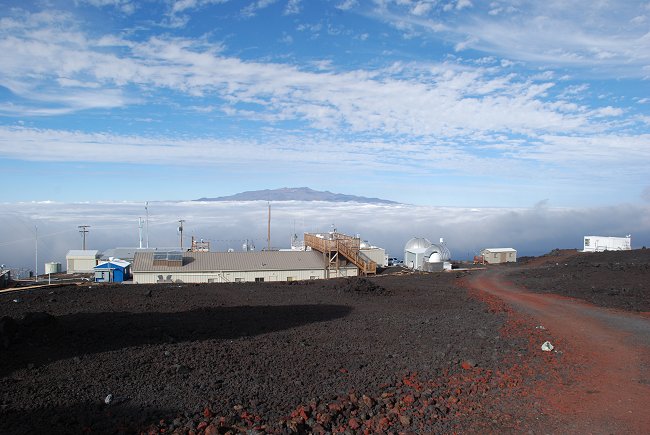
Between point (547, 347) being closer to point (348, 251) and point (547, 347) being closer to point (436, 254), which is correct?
point (348, 251)

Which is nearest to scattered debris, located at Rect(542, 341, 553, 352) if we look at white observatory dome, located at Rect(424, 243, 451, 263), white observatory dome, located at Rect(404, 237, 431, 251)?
white observatory dome, located at Rect(424, 243, 451, 263)

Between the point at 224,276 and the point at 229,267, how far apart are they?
677 millimetres

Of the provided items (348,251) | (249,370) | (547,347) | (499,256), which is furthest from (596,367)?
(499,256)

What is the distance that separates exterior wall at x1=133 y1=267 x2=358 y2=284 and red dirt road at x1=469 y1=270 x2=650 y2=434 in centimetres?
1584

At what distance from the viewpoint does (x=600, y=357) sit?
11461mm

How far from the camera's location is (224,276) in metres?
30.0

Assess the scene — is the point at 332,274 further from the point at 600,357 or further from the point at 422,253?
the point at 600,357

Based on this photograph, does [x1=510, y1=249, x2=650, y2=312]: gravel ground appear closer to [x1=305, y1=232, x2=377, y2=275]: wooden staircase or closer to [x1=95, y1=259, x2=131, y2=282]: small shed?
[x1=305, y1=232, x2=377, y2=275]: wooden staircase

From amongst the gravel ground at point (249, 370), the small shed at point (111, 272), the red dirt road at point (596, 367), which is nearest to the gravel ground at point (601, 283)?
the red dirt road at point (596, 367)

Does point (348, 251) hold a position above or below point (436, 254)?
above

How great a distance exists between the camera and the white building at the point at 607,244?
48.2 m

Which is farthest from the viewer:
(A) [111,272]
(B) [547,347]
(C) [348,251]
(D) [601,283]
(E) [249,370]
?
(C) [348,251]

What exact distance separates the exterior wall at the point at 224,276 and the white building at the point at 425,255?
33.3ft

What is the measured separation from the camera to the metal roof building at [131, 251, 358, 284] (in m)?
29.4
